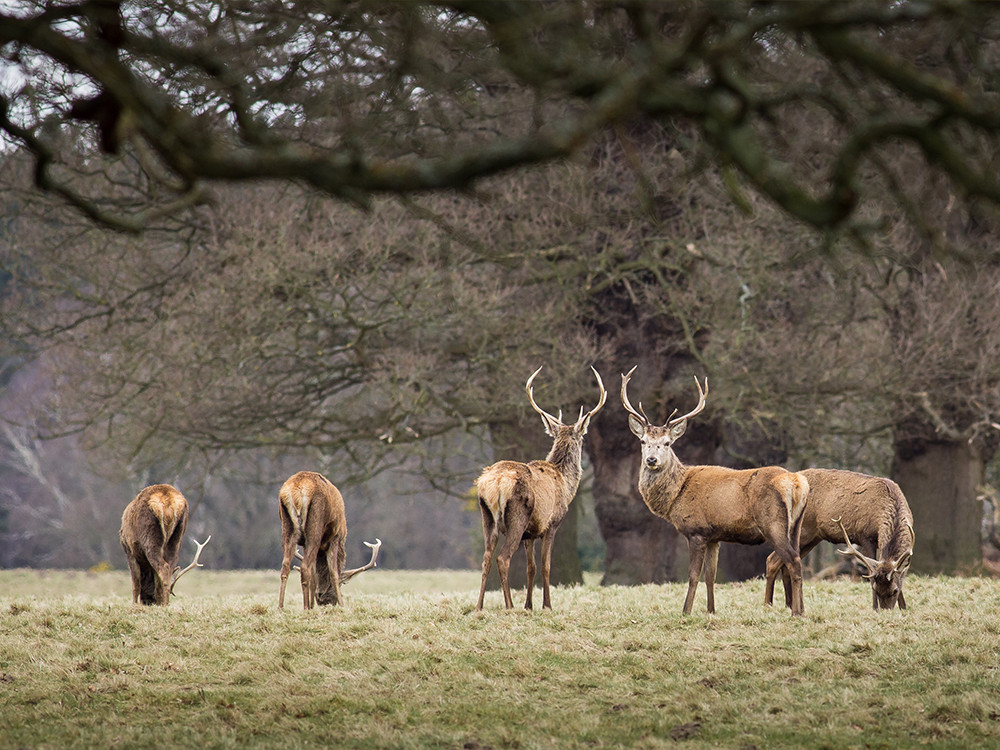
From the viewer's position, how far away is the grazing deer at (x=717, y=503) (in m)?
11.6

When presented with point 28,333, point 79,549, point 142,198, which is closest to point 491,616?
point 142,198

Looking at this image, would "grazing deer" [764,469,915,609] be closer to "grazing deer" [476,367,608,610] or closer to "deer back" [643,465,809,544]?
"deer back" [643,465,809,544]

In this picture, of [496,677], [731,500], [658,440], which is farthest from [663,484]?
[496,677]

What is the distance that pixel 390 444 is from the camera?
18641mm

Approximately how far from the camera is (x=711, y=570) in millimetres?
12266

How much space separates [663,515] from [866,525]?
6.91ft

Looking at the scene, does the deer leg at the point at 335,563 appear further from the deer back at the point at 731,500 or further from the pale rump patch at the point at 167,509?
the deer back at the point at 731,500

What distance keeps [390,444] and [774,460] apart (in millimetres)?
7359

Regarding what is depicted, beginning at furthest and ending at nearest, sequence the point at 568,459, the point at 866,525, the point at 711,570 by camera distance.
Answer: the point at 568,459 < the point at 866,525 < the point at 711,570

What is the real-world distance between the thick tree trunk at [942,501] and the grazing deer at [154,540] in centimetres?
1216

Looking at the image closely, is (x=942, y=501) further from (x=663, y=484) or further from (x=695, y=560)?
(x=695, y=560)

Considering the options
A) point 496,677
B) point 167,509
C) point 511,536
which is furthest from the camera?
point 167,509

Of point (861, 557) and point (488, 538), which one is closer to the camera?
point (861, 557)

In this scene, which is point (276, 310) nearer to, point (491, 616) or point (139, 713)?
point (491, 616)
